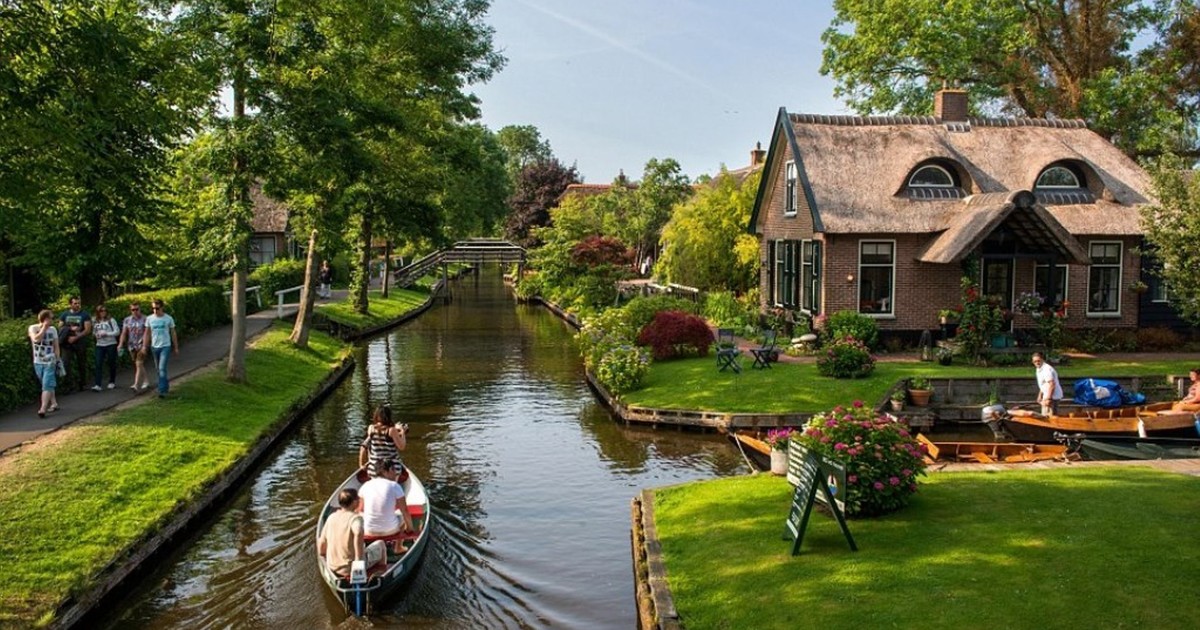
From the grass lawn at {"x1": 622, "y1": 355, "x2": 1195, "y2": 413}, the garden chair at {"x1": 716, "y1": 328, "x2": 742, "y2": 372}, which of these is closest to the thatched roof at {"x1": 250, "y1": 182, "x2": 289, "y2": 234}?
the grass lawn at {"x1": 622, "y1": 355, "x2": 1195, "y2": 413}

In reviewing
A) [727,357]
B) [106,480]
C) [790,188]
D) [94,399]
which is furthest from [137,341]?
[790,188]

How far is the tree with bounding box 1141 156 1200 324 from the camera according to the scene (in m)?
19.9

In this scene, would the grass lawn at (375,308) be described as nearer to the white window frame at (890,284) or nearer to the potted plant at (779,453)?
the white window frame at (890,284)

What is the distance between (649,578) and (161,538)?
748cm

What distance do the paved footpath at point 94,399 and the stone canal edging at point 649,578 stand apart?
34.3 feet

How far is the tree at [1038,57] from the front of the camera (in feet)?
122

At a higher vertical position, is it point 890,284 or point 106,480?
point 890,284

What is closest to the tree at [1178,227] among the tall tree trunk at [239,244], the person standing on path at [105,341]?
the tall tree trunk at [239,244]

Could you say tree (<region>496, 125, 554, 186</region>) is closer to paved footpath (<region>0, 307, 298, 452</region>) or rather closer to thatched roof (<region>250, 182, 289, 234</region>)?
thatched roof (<region>250, 182, 289, 234</region>)

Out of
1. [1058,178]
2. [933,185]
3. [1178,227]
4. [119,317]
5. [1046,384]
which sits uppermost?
[1058,178]

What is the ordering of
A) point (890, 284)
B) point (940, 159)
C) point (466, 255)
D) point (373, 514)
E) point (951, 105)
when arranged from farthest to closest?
1. point (466, 255)
2. point (951, 105)
3. point (940, 159)
4. point (890, 284)
5. point (373, 514)

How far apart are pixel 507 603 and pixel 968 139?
25.1 m

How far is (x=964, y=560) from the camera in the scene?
33.1ft

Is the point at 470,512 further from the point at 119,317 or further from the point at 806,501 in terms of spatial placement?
the point at 119,317
